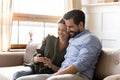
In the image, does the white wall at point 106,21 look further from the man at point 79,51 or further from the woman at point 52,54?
the man at point 79,51

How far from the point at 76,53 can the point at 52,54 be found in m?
0.38

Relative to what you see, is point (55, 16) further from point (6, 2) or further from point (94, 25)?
point (6, 2)

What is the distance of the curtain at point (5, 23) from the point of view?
3617mm

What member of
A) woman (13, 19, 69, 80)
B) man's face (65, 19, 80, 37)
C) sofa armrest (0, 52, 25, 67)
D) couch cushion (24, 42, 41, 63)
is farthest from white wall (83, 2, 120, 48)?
man's face (65, 19, 80, 37)

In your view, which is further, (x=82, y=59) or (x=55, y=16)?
(x=55, y=16)

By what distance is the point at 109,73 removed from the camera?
212cm

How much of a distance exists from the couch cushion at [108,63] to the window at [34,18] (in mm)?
1921

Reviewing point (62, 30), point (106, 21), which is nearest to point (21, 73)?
point (62, 30)

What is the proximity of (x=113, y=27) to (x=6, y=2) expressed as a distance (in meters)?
1.73

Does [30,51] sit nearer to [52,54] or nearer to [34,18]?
[52,54]

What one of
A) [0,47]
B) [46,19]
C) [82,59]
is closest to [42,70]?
[82,59]

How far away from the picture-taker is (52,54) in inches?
98.6

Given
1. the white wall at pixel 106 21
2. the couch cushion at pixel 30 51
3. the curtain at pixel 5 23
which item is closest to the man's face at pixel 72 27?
the couch cushion at pixel 30 51

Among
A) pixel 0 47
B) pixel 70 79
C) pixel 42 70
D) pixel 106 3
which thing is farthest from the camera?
pixel 106 3
